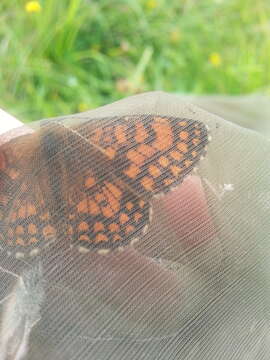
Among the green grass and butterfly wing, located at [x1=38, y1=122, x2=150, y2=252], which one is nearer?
butterfly wing, located at [x1=38, y1=122, x2=150, y2=252]

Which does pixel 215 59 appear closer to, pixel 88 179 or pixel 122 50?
pixel 122 50

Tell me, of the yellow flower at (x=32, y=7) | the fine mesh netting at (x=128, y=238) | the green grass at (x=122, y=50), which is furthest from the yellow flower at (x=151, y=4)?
the fine mesh netting at (x=128, y=238)

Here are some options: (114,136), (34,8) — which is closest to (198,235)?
(114,136)

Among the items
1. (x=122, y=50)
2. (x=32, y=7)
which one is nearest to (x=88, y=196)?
(x=32, y=7)

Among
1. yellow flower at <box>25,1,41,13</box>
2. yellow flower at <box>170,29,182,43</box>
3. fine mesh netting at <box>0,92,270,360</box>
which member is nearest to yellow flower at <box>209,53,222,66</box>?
yellow flower at <box>170,29,182,43</box>

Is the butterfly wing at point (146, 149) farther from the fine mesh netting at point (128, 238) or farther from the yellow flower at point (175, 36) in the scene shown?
the yellow flower at point (175, 36)

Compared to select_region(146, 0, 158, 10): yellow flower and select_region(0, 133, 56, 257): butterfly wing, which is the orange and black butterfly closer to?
select_region(0, 133, 56, 257): butterfly wing

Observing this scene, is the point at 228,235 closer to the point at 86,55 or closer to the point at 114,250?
the point at 114,250
